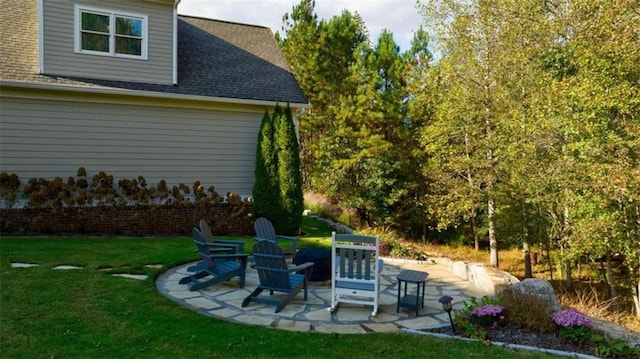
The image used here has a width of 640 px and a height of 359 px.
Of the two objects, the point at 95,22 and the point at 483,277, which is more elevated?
the point at 95,22

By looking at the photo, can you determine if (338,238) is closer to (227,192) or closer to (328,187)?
(227,192)

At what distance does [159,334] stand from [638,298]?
30.1 feet

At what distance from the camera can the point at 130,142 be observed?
37.2ft

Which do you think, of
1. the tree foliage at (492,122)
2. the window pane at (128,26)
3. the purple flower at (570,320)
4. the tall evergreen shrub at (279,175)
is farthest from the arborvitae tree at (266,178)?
the purple flower at (570,320)

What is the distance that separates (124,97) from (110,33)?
171 centimetres

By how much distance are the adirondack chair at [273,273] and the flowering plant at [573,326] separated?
2.89m

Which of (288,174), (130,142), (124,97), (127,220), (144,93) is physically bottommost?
(127,220)

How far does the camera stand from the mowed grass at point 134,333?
3.82 m

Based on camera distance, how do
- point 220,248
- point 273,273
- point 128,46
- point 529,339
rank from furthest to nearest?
point 128,46 → point 220,248 → point 273,273 → point 529,339

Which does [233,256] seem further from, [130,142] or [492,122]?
[492,122]

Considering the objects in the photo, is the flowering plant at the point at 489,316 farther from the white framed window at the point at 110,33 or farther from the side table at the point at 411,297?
the white framed window at the point at 110,33

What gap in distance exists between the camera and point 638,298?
8625 mm

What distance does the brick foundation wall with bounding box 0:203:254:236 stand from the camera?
9578 millimetres

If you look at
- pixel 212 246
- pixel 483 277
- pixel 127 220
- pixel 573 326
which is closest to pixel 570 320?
pixel 573 326
